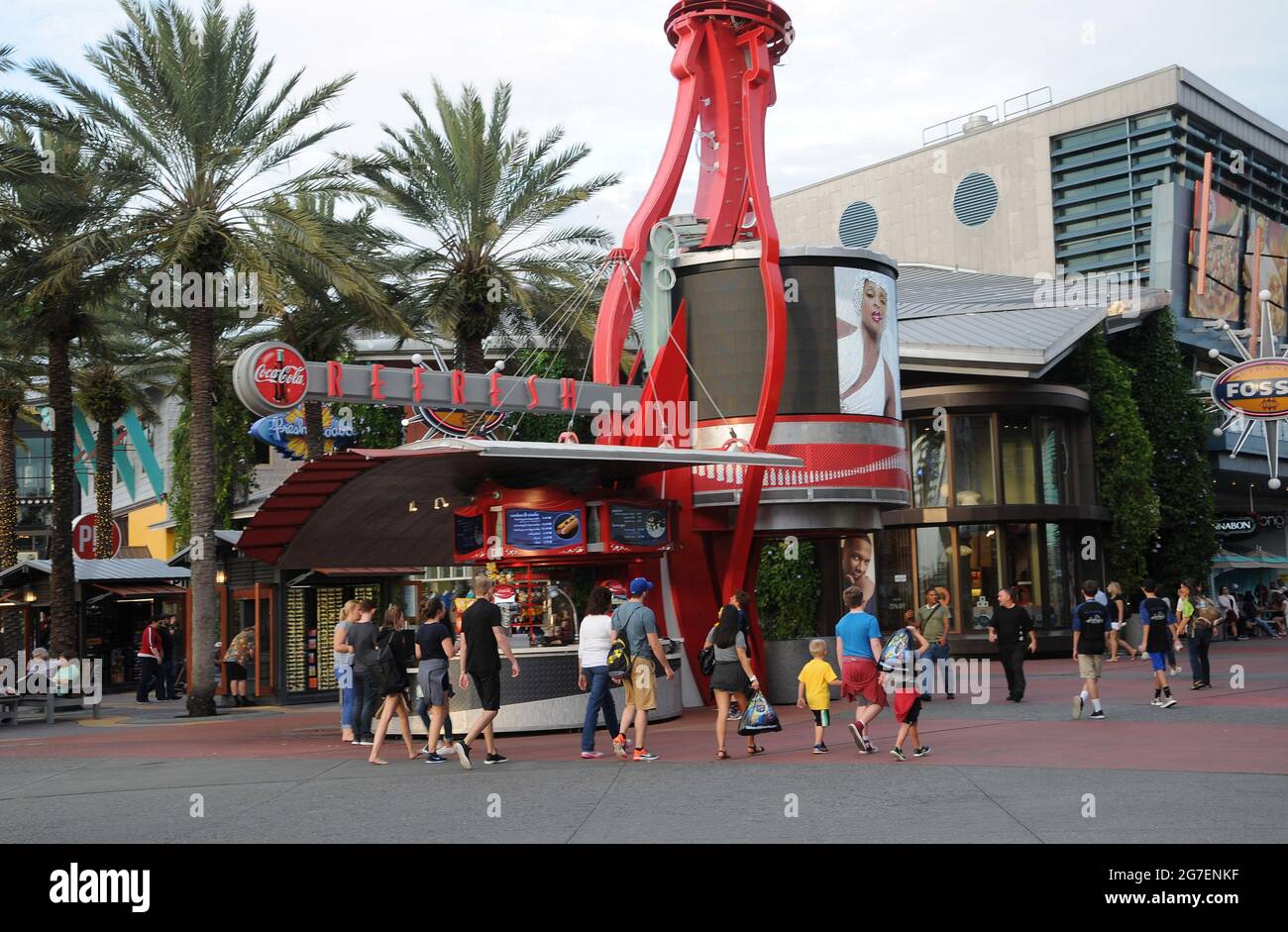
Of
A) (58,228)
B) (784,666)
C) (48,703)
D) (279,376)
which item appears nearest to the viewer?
(279,376)

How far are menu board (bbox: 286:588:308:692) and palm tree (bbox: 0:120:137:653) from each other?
13.5 ft

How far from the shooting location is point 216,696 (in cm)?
2688

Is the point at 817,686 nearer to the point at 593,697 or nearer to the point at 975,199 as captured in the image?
the point at 593,697

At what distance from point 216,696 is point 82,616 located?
503 cm

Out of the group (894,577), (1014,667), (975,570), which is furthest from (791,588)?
(1014,667)

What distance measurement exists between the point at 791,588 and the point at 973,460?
7.28 meters

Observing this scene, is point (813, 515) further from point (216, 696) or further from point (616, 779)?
point (216, 696)

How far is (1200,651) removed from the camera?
20.8 m

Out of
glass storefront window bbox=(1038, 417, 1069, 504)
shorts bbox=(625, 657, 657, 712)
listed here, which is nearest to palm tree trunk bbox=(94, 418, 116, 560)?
glass storefront window bbox=(1038, 417, 1069, 504)

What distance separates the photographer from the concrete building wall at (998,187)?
61969 mm

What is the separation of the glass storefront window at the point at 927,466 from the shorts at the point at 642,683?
2097 centimetres

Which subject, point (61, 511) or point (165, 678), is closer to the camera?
point (61, 511)

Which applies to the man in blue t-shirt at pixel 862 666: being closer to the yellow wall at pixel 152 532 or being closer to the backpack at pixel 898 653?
the backpack at pixel 898 653
